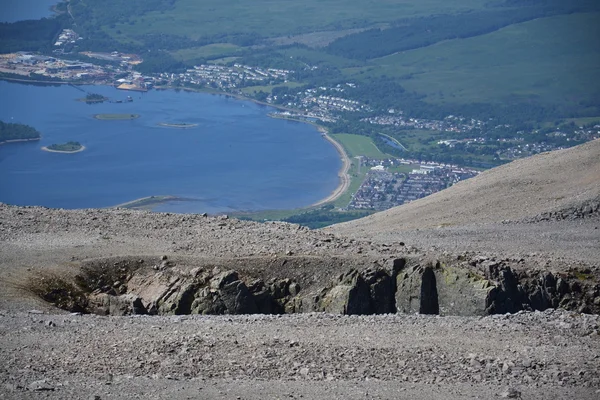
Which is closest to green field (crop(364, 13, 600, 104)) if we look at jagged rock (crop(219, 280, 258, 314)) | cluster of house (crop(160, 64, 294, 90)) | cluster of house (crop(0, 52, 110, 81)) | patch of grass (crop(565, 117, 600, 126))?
patch of grass (crop(565, 117, 600, 126))

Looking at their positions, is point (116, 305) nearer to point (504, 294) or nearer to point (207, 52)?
point (504, 294)

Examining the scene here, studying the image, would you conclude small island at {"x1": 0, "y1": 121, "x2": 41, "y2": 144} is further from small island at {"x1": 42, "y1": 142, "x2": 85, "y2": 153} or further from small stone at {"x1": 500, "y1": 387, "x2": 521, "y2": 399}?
small stone at {"x1": 500, "y1": 387, "x2": 521, "y2": 399}

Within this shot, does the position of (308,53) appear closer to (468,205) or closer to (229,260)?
(468,205)

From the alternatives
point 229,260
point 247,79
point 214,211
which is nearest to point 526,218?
point 229,260

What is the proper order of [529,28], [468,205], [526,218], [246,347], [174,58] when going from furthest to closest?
[529,28] < [174,58] < [468,205] < [526,218] < [246,347]

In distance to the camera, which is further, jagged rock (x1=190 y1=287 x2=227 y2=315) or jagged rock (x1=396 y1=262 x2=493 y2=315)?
jagged rock (x1=396 y1=262 x2=493 y2=315)
